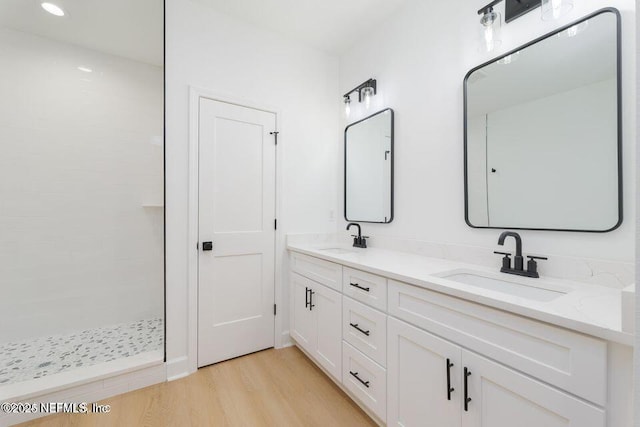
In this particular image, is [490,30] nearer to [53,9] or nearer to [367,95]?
[367,95]

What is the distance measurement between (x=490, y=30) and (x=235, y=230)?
2110mm

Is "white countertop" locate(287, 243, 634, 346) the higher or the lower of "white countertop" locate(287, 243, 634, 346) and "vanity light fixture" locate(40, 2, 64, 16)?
the lower

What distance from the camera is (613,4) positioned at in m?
1.14

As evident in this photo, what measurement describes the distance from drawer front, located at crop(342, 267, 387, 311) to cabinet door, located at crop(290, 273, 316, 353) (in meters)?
0.45

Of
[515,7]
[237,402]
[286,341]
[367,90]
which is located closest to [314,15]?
[367,90]

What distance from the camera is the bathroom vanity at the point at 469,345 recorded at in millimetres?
751

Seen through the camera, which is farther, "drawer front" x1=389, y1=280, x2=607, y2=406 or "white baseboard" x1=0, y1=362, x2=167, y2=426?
"white baseboard" x1=0, y1=362, x2=167, y2=426

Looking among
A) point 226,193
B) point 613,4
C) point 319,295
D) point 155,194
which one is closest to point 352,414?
point 319,295

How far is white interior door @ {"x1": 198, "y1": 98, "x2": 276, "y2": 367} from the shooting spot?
211 cm

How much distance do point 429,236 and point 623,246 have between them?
902 millimetres

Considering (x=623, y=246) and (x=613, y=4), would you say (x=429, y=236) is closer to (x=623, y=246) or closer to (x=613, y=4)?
(x=623, y=246)

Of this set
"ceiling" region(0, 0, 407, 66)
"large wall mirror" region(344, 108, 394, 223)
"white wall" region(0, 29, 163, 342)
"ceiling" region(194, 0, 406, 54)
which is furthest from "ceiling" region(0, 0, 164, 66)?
"large wall mirror" region(344, 108, 394, 223)

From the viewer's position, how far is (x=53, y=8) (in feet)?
6.96

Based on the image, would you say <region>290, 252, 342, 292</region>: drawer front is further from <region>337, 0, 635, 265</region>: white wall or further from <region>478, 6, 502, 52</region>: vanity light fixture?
<region>478, 6, 502, 52</region>: vanity light fixture
